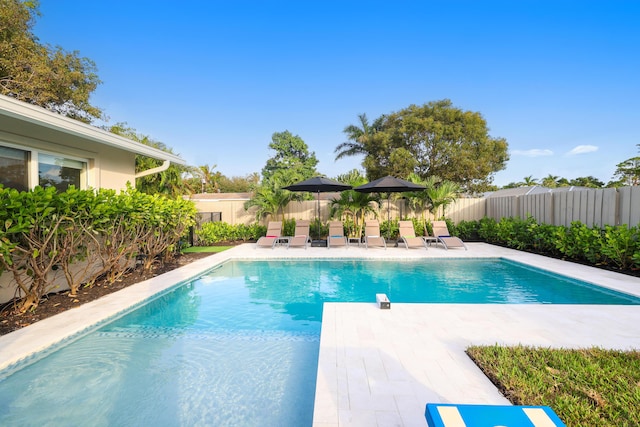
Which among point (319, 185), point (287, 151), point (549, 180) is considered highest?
point (287, 151)

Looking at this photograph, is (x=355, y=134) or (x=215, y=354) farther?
(x=355, y=134)

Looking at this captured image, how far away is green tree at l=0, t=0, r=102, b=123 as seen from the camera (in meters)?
13.5

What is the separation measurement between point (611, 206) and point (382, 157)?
14957mm

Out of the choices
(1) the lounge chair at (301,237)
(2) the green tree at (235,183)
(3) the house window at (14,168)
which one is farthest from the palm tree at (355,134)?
(2) the green tree at (235,183)

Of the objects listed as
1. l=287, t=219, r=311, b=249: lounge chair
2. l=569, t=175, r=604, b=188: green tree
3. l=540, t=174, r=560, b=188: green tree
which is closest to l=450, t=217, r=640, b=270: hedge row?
l=287, t=219, r=311, b=249: lounge chair

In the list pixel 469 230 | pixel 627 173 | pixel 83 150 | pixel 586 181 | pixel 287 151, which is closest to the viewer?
pixel 83 150

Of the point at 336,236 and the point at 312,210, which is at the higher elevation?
the point at 312,210

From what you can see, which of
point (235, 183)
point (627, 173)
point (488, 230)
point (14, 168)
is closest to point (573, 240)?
point (488, 230)

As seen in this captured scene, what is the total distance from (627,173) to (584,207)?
3334 cm

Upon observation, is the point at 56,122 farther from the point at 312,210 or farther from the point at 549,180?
the point at 549,180

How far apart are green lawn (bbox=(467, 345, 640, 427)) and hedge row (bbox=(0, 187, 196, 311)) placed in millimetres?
5933

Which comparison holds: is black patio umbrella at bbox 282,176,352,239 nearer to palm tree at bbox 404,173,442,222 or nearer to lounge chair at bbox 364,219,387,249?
lounge chair at bbox 364,219,387,249

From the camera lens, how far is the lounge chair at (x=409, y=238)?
1169cm

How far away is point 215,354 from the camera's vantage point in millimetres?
3734
